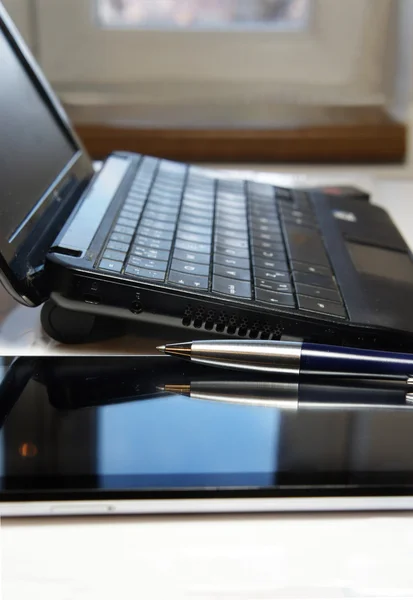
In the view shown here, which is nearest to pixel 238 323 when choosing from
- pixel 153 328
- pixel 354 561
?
pixel 153 328

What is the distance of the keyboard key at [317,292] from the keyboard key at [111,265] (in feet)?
0.39

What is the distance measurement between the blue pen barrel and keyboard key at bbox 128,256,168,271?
0.10m

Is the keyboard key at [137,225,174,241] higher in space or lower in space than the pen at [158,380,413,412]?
higher

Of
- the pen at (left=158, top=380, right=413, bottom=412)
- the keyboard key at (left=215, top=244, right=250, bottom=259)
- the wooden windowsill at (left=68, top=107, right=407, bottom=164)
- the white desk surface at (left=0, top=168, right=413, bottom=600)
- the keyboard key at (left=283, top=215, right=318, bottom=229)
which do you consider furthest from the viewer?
the wooden windowsill at (left=68, top=107, right=407, bottom=164)

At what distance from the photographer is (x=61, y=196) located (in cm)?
59

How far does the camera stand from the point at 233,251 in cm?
54

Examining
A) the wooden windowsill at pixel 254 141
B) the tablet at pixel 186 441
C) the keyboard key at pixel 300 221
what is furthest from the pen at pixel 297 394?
the wooden windowsill at pixel 254 141

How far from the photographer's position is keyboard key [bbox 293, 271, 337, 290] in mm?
518

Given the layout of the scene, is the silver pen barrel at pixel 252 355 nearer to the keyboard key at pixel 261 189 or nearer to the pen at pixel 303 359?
the pen at pixel 303 359

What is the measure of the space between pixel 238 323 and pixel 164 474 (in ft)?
0.42

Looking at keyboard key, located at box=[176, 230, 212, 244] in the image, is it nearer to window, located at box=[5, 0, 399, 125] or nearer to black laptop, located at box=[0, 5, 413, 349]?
black laptop, located at box=[0, 5, 413, 349]

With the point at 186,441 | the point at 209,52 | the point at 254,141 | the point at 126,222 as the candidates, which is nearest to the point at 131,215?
the point at 126,222

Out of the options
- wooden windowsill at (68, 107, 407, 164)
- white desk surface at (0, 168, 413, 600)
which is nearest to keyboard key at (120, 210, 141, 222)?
white desk surface at (0, 168, 413, 600)

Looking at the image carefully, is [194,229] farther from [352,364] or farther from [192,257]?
[352,364]
